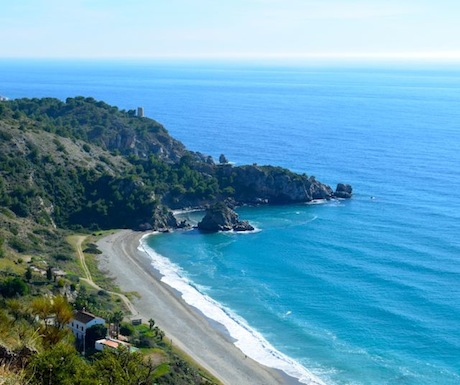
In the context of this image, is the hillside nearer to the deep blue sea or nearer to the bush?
the deep blue sea

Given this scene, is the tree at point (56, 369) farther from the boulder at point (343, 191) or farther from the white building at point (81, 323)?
the boulder at point (343, 191)

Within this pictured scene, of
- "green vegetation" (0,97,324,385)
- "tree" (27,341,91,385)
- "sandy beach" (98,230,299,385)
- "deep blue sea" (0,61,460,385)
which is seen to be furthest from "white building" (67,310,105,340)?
"tree" (27,341,91,385)

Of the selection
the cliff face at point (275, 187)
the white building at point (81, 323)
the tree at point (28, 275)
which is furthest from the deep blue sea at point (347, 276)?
the tree at point (28, 275)

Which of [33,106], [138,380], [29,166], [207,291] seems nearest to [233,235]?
[207,291]

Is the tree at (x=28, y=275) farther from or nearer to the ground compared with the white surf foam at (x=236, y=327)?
farther from the ground

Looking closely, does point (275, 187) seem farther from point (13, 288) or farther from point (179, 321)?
point (13, 288)

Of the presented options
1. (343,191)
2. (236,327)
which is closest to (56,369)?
(236,327)

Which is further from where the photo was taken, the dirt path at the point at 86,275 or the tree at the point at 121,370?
the dirt path at the point at 86,275
